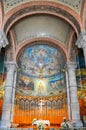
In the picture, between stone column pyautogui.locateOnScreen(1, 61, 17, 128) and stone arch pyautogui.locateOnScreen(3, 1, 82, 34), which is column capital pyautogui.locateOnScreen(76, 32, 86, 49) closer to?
stone arch pyautogui.locateOnScreen(3, 1, 82, 34)

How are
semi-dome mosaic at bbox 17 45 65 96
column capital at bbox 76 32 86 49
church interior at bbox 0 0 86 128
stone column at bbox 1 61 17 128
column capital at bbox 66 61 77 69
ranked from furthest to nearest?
1. semi-dome mosaic at bbox 17 45 65 96
2. column capital at bbox 66 61 77 69
3. stone column at bbox 1 61 17 128
4. church interior at bbox 0 0 86 128
5. column capital at bbox 76 32 86 49

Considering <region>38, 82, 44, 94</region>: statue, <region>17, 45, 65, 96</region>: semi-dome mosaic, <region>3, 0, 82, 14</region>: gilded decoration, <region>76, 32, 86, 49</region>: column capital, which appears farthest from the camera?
<region>38, 82, 44, 94</region>: statue

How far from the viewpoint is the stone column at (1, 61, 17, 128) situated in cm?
1083

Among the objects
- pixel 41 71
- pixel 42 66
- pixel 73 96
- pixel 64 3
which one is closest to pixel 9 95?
pixel 41 71

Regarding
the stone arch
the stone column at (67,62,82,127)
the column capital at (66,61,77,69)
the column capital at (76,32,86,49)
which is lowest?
the stone column at (67,62,82,127)

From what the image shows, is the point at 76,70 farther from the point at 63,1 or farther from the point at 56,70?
the point at 63,1

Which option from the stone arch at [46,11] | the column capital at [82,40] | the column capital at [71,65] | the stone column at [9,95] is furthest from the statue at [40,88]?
the column capital at [82,40]

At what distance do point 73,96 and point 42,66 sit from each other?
15.4 ft

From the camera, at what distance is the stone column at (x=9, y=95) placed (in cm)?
1083

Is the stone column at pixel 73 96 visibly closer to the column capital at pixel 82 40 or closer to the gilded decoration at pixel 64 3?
the column capital at pixel 82 40

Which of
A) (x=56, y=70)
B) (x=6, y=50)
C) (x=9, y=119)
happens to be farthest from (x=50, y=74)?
(x=9, y=119)

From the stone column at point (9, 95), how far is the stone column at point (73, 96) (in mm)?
4564

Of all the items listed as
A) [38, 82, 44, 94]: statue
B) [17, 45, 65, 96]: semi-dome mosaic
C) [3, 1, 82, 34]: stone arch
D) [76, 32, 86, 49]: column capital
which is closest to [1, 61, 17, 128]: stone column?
[17, 45, 65, 96]: semi-dome mosaic

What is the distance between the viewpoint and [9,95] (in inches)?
456
